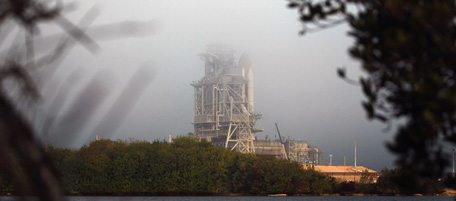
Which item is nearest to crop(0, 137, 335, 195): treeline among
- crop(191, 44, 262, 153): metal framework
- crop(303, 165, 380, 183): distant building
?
crop(303, 165, 380, 183): distant building

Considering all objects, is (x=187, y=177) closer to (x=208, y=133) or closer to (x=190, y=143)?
(x=190, y=143)

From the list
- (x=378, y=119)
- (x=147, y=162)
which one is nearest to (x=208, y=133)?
(x=147, y=162)

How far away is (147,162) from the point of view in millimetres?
78812

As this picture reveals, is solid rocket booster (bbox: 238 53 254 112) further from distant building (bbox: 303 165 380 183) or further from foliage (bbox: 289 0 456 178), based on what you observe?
foliage (bbox: 289 0 456 178)

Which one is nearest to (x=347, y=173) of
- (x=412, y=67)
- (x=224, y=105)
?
(x=224, y=105)

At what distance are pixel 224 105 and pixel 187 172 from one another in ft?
107

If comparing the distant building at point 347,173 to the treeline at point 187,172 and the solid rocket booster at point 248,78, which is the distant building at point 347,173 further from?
the solid rocket booster at point 248,78

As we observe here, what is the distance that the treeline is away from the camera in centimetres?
7762

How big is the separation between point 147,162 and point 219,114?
113 ft

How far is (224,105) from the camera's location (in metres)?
111

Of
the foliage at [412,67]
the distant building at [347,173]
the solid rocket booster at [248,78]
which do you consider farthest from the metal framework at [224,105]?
the foliage at [412,67]

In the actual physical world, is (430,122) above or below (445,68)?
below

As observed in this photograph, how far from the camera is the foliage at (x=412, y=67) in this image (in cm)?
518

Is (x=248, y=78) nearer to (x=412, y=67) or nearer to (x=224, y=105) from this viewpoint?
(x=224, y=105)
